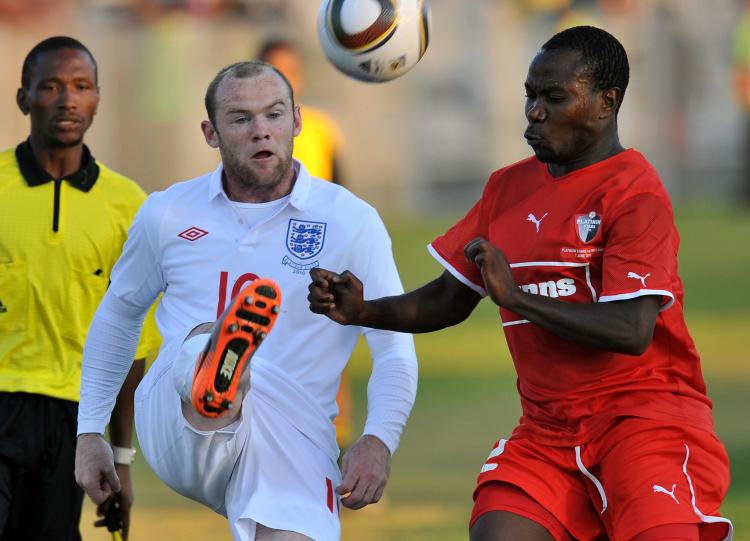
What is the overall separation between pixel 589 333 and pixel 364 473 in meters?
0.89

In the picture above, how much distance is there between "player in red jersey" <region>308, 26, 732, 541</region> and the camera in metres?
4.73

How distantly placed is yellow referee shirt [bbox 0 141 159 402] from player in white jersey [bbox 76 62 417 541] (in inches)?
28.5

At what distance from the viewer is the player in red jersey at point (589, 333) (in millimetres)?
4727

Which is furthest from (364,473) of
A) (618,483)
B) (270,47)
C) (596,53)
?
(270,47)

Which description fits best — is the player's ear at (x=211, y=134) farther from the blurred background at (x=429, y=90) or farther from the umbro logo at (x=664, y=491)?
the blurred background at (x=429, y=90)

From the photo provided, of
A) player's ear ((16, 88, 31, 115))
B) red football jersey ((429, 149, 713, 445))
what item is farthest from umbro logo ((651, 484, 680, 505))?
player's ear ((16, 88, 31, 115))

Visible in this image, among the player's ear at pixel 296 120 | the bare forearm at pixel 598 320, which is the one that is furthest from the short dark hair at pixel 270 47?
the bare forearm at pixel 598 320

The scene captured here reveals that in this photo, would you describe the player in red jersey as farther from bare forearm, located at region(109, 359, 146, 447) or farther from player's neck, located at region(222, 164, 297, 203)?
bare forearm, located at region(109, 359, 146, 447)

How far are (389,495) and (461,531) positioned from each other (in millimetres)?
1084

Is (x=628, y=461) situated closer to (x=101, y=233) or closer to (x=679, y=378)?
(x=679, y=378)

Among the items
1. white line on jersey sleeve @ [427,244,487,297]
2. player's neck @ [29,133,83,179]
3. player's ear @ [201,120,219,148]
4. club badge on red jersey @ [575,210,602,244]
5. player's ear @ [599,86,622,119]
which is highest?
player's ear @ [599,86,622,119]

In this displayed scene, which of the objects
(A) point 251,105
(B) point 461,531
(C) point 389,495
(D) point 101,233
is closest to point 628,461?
(A) point 251,105

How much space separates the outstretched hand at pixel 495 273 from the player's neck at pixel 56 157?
2.42 m

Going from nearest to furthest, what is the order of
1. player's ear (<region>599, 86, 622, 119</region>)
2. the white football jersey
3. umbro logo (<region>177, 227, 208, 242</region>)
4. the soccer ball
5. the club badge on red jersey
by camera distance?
the club badge on red jersey
player's ear (<region>599, 86, 622, 119</region>)
the white football jersey
umbro logo (<region>177, 227, 208, 242</region>)
the soccer ball
